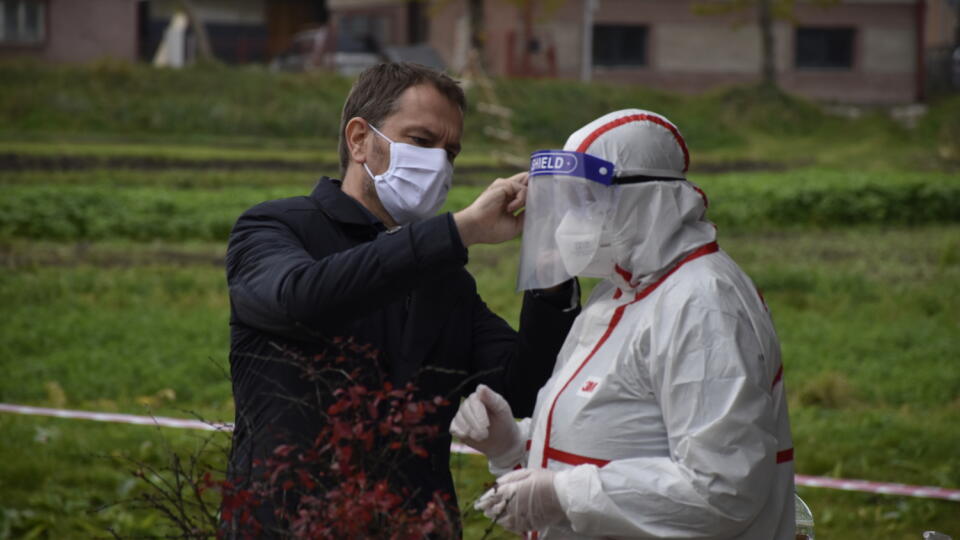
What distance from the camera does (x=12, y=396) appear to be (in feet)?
28.6

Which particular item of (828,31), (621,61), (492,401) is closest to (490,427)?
(492,401)

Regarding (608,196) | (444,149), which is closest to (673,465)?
(608,196)

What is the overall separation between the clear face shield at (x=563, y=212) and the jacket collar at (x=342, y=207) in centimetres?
47

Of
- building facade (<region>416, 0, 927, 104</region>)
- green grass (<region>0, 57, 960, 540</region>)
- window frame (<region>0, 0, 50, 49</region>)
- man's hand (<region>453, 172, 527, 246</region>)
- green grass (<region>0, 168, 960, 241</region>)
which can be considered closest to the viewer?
man's hand (<region>453, 172, 527, 246</region>)

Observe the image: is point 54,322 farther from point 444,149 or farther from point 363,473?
point 363,473

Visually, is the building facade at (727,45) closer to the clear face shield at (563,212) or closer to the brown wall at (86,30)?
the brown wall at (86,30)

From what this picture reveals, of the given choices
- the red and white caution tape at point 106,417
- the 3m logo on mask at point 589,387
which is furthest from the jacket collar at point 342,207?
A: the red and white caution tape at point 106,417

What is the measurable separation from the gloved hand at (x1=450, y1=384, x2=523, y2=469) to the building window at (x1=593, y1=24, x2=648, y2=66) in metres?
38.3

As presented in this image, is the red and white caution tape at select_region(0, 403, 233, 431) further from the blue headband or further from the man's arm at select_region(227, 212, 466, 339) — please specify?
the blue headband

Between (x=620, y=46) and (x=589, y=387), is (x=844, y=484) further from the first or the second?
(x=620, y=46)

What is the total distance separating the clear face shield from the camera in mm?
2609

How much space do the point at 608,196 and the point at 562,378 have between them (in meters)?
0.38

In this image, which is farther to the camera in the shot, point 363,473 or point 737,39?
point 737,39

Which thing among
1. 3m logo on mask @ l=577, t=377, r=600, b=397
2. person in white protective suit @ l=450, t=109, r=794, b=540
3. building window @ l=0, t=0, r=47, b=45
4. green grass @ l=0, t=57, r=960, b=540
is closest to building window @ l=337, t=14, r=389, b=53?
building window @ l=0, t=0, r=47, b=45
